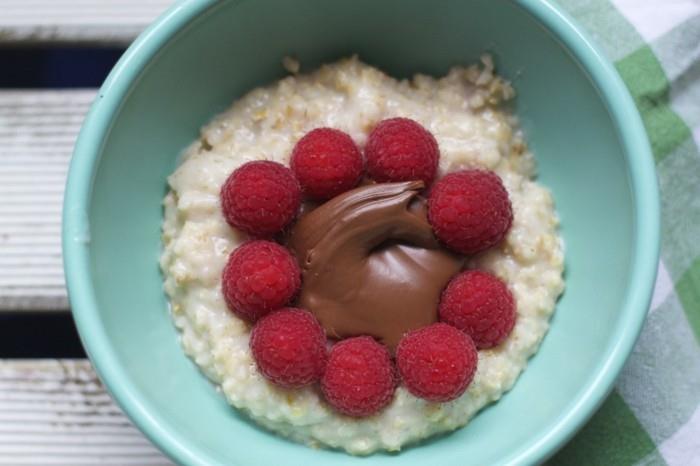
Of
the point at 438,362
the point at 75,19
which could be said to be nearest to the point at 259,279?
the point at 438,362

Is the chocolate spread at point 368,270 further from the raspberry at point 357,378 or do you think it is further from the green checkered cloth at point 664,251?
the green checkered cloth at point 664,251

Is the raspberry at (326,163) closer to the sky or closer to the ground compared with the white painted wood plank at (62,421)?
closer to the sky

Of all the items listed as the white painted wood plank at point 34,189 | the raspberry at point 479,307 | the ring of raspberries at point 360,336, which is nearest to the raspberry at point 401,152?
the ring of raspberries at point 360,336

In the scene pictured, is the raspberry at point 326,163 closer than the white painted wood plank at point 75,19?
Yes

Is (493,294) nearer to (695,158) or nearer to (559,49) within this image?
(559,49)

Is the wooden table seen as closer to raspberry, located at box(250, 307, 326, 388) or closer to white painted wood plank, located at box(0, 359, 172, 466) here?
white painted wood plank, located at box(0, 359, 172, 466)

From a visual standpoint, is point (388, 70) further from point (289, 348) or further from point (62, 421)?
point (62, 421)

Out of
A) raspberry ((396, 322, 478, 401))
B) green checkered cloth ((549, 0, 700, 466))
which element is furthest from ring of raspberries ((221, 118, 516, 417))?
green checkered cloth ((549, 0, 700, 466))
